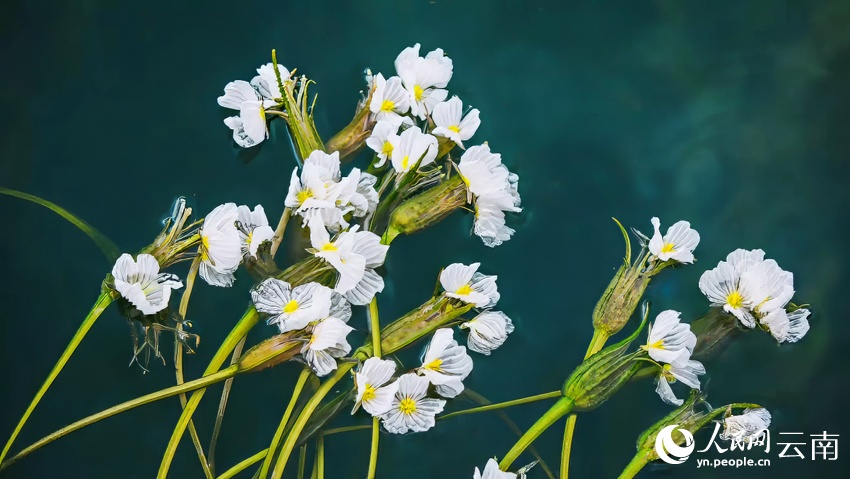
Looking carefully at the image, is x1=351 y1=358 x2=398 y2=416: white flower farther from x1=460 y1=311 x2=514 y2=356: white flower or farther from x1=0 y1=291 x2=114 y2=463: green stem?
x1=0 y1=291 x2=114 y2=463: green stem

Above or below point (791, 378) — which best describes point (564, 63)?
above

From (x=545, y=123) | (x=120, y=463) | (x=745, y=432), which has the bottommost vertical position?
(x=745, y=432)

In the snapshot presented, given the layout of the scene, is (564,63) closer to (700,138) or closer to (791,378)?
(700,138)

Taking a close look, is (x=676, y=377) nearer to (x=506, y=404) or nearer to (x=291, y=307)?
(x=506, y=404)

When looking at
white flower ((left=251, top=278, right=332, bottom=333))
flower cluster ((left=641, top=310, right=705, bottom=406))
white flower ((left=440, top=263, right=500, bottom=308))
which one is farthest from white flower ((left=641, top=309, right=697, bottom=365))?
white flower ((left=251, top=278, right=332, bottom=333))

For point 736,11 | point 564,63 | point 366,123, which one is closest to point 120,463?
point 366,123

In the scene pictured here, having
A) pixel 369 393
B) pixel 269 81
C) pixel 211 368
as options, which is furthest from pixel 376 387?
pixel 269 81

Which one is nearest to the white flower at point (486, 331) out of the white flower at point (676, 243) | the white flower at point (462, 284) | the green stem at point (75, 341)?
the white flower at point (462, 284)

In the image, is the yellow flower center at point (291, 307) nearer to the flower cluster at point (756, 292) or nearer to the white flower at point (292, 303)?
the white flower at point (292, 303)
